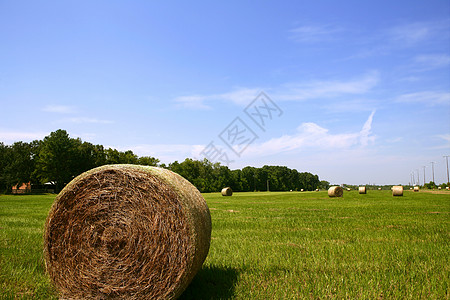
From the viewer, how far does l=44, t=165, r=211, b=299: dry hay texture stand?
507 centimetres

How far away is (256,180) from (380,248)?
478 feet

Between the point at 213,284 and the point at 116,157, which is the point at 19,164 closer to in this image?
the point at 116,157

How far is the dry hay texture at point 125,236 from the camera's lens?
16.6 ft

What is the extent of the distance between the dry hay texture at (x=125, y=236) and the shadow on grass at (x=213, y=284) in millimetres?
421

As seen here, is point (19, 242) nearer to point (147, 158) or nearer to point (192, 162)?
point (147, 158)

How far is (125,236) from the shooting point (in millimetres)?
→ 5340

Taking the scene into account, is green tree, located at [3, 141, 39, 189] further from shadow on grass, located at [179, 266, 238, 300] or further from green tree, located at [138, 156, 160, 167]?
shadow on grass, located at [179, 266, 238, 300]

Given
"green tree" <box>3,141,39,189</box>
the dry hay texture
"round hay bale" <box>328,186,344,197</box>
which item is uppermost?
"green tree" <box>3,141,39,189</box>

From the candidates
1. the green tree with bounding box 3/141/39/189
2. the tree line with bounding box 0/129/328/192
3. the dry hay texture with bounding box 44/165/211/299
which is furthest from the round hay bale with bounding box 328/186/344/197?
the green tree with bounding box 3/141/39/189

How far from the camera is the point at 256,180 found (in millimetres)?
153125

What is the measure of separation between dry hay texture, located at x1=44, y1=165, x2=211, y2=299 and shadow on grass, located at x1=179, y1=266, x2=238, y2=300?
421 mm

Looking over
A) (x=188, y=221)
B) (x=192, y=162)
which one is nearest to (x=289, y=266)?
(x=188, y=221)

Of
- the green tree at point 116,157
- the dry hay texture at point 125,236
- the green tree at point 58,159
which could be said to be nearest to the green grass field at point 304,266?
the dry hay texture at point 125,236

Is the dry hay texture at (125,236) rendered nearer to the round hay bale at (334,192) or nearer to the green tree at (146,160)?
the round hay bale at (334,192)
